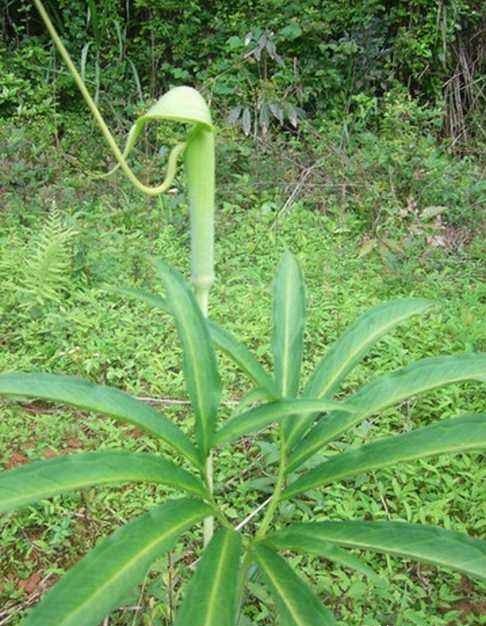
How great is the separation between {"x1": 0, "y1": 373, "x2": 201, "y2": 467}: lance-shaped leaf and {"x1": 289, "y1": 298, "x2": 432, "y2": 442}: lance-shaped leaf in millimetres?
198

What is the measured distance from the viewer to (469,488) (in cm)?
148

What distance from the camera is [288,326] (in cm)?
106

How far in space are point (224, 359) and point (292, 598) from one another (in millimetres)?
1107

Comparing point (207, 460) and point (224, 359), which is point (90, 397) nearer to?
point (207, 460)

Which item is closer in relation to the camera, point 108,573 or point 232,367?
point 108,573

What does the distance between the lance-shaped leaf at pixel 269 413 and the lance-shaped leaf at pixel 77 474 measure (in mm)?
82

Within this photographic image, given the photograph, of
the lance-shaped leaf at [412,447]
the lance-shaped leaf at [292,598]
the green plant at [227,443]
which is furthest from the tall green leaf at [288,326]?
the lance-shaped leaf at [292,598]

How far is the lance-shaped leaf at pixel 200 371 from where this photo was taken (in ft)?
2.93

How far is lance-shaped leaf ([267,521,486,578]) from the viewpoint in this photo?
2.64 ft

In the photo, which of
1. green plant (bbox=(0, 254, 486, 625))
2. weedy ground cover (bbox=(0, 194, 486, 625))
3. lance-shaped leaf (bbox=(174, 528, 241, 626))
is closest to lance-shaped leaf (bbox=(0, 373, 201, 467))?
green plant (bbox=(0, 254, 486, 625))

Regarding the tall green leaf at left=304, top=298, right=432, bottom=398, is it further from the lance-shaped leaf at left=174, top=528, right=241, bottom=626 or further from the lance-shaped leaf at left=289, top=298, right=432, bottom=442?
the lance-shaped leaf at left=174, top=528, right=241, bottom=626

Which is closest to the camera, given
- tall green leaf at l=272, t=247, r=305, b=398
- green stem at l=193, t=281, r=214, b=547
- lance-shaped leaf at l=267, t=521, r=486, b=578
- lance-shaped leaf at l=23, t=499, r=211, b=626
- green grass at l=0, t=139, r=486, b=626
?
lance-shaped leaf at l=23, t=499, r=211, b=626

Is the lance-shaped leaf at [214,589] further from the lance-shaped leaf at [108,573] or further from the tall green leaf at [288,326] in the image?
the tall green leaf at [288,326]

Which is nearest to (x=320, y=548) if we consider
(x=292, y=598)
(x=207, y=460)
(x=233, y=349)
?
(x=292, y=598)
